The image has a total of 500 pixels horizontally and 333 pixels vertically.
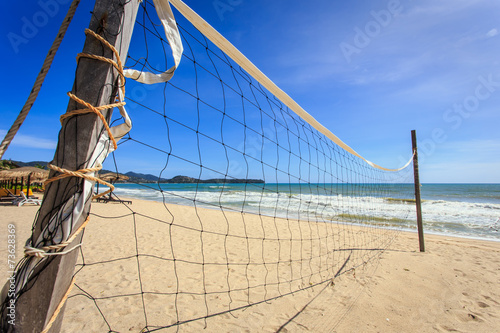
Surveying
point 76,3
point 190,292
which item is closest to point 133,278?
→ point 190,292

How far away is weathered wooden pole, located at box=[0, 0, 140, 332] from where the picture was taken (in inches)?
30.3

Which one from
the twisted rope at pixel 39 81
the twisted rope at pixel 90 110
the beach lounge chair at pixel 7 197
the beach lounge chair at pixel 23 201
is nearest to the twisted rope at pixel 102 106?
the twisted rope at pixel 90 110

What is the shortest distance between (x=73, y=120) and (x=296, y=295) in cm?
263

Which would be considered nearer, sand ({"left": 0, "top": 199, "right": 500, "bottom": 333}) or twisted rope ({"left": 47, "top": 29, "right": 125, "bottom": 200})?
twisted rope ({"left": 47, "top": 29, "right": 125, "bottom": 200})

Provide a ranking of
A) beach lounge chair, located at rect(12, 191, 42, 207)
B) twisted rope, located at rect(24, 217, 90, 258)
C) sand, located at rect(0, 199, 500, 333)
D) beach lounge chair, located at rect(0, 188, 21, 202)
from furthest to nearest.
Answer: beach lounge chair, located at rect(0, 188, 21, 202), beach lounge chair, located at rect(12, 191, 42, 207), sand, located at rect(0, 199, 500, 333), twisted rope, located at rect(24, 217, 90, 258)

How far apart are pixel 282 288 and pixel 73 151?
8.63 ft

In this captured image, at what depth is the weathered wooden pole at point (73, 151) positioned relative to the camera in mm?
769

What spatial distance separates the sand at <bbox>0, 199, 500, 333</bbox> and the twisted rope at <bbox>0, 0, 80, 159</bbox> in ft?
2.16

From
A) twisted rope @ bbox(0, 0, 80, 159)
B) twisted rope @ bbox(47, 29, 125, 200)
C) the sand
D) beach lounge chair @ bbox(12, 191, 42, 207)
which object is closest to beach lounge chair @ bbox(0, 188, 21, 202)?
beach lounge chair @ bbox(12, 191, 42, 207)

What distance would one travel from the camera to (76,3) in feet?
2.99

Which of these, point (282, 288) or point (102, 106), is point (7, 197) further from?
point (102, 106)

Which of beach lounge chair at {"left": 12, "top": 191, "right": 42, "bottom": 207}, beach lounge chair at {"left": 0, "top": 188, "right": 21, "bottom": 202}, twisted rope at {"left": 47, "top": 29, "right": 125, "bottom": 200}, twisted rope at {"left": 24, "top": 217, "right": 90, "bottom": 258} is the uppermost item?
twisted rope at {"left": 47, "top": 29, "right": 125, "bottom": 200}

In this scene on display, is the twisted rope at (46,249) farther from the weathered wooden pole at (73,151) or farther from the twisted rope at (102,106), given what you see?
the twisted rope at (102,106)

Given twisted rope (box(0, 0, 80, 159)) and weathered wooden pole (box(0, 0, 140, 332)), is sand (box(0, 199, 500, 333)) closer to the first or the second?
weathered wooden pole (box(0, 0, 140, 332))
